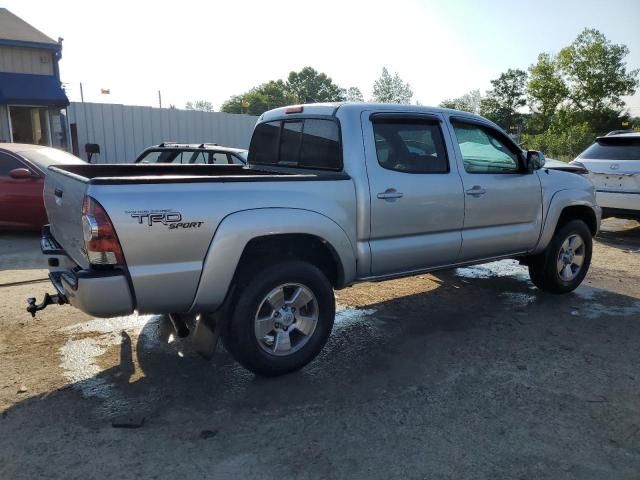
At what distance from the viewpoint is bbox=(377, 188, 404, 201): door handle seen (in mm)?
4062

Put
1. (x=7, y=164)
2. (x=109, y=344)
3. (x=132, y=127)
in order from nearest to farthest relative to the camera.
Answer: (x=109, y=344)
(x=7, y=164)
(x=132, y=127)

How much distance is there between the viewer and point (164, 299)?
10.6 feet

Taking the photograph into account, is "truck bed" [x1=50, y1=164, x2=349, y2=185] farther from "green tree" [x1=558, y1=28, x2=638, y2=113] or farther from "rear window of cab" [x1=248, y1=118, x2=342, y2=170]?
"green tree" [x1=558, y1=28, x2=638, y2=113]

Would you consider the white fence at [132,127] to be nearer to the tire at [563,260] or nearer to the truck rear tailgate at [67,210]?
the truck rear tailgate at [67,210]

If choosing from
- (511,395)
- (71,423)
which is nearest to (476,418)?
(511,395)

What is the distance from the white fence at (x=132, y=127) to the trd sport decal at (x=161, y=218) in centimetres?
1320

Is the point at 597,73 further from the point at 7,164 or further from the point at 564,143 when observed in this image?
the point at 7,164

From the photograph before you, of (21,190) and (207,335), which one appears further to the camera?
(21,190)

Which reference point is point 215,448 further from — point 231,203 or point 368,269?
point 368,269

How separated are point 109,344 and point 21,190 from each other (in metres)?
5.02

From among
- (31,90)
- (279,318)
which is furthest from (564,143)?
(279,318)

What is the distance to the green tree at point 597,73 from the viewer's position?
39531mm

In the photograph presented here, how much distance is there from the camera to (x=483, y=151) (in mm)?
5016

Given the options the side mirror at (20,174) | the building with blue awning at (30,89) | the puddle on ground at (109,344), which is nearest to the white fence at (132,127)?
the building with blue awning at (30,89)
